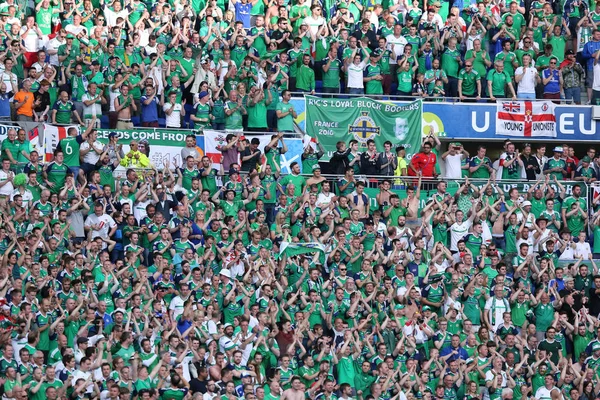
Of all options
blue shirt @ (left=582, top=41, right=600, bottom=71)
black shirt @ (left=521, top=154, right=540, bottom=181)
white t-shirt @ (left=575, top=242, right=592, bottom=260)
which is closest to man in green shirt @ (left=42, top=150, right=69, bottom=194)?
black shirt @ (left=521, top=154, right=540, bottom=181)

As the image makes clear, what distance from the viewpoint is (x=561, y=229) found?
29.4m

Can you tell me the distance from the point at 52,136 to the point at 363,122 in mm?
6612

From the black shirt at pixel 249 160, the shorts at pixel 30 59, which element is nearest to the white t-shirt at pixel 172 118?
the black shirt at pixel 249 160

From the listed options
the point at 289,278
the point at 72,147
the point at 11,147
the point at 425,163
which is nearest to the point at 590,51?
the point at 425,163

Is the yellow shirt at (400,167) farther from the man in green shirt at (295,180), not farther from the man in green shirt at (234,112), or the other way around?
the man in green shirt at (234,112)

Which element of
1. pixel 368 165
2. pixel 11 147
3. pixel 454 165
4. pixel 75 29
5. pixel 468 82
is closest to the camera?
pixel 11 147

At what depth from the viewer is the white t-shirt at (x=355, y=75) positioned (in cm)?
3145

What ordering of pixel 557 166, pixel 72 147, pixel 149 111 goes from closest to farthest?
1. pixel 72 147
2. pixel 149 111
3. pixel 557 166

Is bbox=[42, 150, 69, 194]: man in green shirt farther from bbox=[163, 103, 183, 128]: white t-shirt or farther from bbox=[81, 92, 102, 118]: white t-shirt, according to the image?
bbox=[163, 103, 183, 128]: white t-shirt

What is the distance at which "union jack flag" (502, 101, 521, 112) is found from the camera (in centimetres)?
3206

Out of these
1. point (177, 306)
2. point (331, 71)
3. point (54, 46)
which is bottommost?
point (177, 306)

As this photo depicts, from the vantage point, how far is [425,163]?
30.1 metres

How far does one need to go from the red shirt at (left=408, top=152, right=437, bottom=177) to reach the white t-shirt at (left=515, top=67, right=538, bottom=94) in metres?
3.25

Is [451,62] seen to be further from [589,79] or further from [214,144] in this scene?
[214,144]
